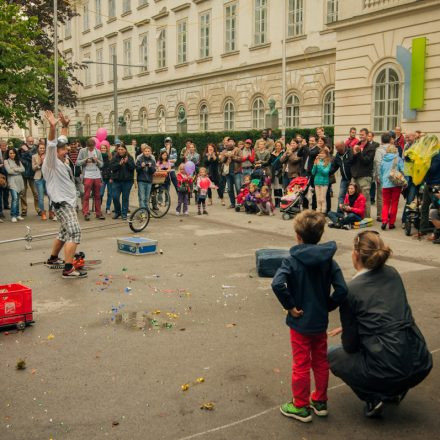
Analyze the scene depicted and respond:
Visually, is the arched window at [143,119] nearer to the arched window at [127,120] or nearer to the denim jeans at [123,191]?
the arched window at [127,120]

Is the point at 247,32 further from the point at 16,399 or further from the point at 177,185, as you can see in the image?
the point at 16,399

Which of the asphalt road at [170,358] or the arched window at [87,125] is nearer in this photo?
the asphalt road at [170,358]

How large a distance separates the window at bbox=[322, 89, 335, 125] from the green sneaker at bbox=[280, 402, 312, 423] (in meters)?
26.3

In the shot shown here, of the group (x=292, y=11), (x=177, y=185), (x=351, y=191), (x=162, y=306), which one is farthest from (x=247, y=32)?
(x=162, y=306)

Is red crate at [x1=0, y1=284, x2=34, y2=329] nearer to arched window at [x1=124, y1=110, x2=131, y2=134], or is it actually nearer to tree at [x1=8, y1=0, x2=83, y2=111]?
tree at [x1=8, y1=0, x2=83, y2=111]

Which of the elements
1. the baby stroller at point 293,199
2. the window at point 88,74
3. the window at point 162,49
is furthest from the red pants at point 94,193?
the window at point 88,74

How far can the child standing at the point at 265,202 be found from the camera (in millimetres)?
15922

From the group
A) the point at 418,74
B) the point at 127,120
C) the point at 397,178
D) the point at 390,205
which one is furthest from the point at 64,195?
the point at 127,120

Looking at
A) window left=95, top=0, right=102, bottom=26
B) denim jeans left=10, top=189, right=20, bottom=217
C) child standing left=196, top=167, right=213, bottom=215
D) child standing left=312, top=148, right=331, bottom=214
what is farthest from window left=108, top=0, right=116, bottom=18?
child standing left=312, top=148, right=331, bottom=214

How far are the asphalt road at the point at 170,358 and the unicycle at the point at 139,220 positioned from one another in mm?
2972

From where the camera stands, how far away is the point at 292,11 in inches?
1247

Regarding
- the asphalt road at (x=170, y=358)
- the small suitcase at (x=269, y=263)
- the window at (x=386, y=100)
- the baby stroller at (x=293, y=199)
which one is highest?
the window at (x=386, y=100)

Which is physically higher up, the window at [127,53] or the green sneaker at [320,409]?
the window at [127,53]

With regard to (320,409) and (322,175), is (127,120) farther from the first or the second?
(320,409)
